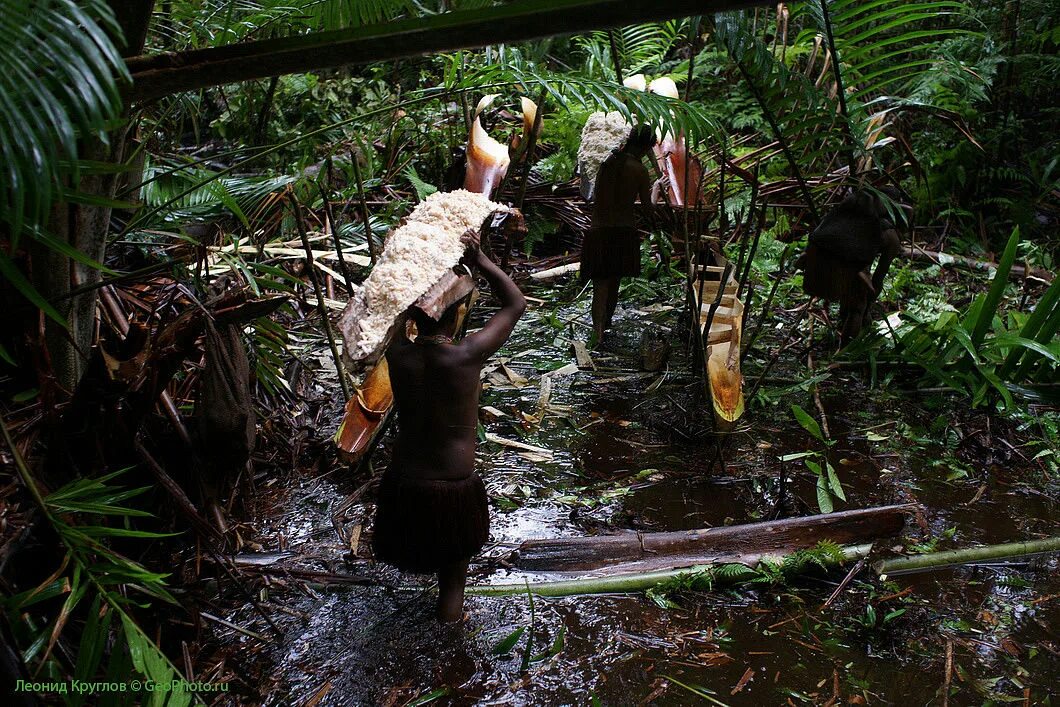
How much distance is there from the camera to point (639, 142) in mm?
4117

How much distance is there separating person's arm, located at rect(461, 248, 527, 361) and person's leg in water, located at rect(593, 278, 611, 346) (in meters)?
2.12

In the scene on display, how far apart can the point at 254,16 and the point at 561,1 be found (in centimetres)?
199

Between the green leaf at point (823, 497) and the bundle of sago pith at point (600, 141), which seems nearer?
the green leaf at point (823, 497)

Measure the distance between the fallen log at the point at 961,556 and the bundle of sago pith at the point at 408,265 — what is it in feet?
5.72

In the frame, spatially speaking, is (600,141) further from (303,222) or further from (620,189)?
(303,222)

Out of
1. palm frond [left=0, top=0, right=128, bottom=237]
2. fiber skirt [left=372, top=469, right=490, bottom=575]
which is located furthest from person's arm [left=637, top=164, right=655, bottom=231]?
palm frond [left=0, top=0, right=128, bottom=237]

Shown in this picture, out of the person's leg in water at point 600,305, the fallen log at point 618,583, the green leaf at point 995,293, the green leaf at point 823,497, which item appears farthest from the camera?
the person's leg in water at point 600,305

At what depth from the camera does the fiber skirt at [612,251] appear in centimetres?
429

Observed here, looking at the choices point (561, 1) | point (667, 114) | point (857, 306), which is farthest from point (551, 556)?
point (857, 306)

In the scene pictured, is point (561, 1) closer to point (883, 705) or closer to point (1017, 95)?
point (883, 705)

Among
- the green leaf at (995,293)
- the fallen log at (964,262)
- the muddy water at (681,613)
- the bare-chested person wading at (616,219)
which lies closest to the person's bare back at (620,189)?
the bare-chested person wading at (616,219)

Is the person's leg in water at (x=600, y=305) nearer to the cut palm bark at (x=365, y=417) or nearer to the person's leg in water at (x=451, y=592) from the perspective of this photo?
the cut palm bark at (x=365, y=417)

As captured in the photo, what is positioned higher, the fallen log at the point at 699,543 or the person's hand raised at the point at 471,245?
the person's hand raised at the point at 471,245

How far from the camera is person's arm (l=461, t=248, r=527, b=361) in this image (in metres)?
2.25
